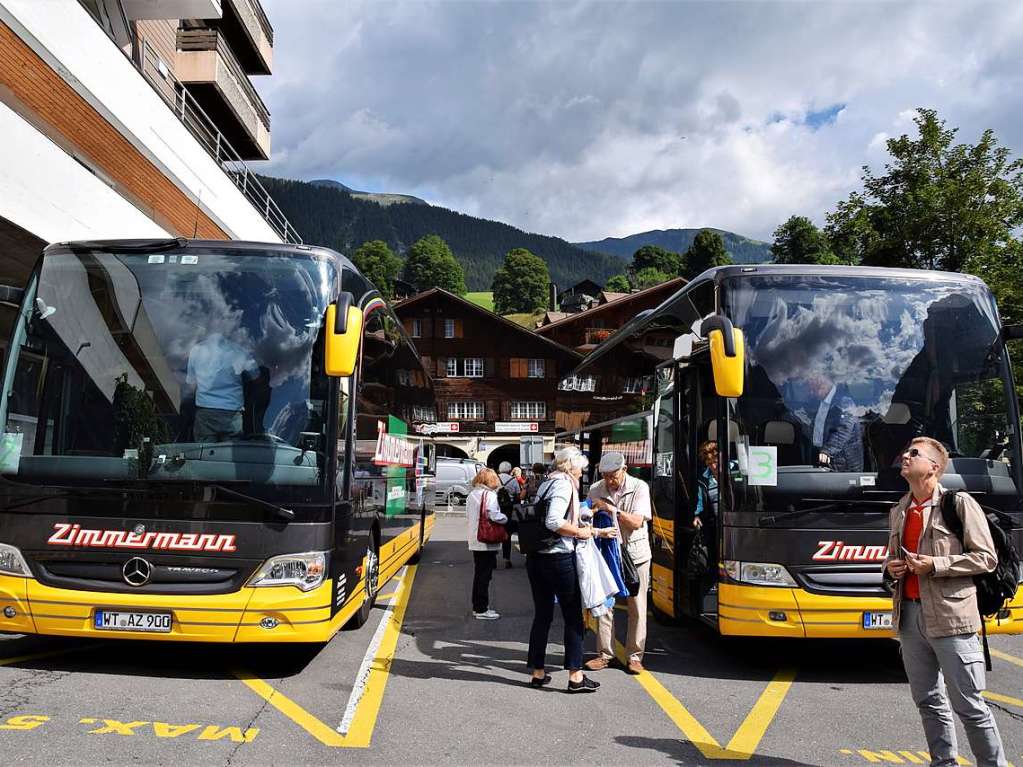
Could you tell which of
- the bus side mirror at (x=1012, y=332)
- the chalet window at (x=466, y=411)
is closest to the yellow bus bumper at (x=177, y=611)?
the bus side mirror at (x=1012, y=332)

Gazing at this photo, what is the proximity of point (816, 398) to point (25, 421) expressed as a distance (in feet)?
19.7

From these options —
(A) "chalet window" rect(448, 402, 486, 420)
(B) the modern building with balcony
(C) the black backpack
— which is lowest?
(C) the black backpack

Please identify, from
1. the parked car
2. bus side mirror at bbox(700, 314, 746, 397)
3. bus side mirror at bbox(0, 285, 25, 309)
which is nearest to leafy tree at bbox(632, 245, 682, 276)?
the parked car

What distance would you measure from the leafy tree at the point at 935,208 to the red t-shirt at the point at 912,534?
→ 65.6 feet

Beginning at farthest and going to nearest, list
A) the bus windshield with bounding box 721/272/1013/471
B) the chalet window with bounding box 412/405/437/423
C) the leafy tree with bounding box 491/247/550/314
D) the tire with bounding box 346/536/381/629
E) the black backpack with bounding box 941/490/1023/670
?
the leafy tree with bounding box 491/247/550/314 < the chalet window with bounding box 412/405/437/423 < the tire with bounding box 346/536/381/629 < the bus windshield with bounding box 721/272/1013/471 < the black backpack with bounding box 941/490/1023/670

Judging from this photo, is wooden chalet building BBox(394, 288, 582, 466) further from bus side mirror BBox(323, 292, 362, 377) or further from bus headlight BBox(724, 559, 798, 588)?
bus side mirror BBox(323, 292, 362, 377)

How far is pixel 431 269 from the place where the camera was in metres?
126

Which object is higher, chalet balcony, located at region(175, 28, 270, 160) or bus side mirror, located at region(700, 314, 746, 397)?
chalet balcony, located at region(175, 28, 270, 160)

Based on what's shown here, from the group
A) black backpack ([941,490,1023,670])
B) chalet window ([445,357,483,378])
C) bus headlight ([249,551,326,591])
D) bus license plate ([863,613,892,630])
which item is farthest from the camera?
chalet window ([445,357,483,378])

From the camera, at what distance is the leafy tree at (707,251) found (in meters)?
96.9

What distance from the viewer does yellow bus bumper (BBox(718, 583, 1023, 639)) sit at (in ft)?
22.2

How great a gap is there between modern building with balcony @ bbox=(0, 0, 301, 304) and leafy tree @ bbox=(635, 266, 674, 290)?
92346mm

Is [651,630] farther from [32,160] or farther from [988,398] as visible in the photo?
[32,160]

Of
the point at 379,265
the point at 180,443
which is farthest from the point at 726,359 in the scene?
the point at 379,265
